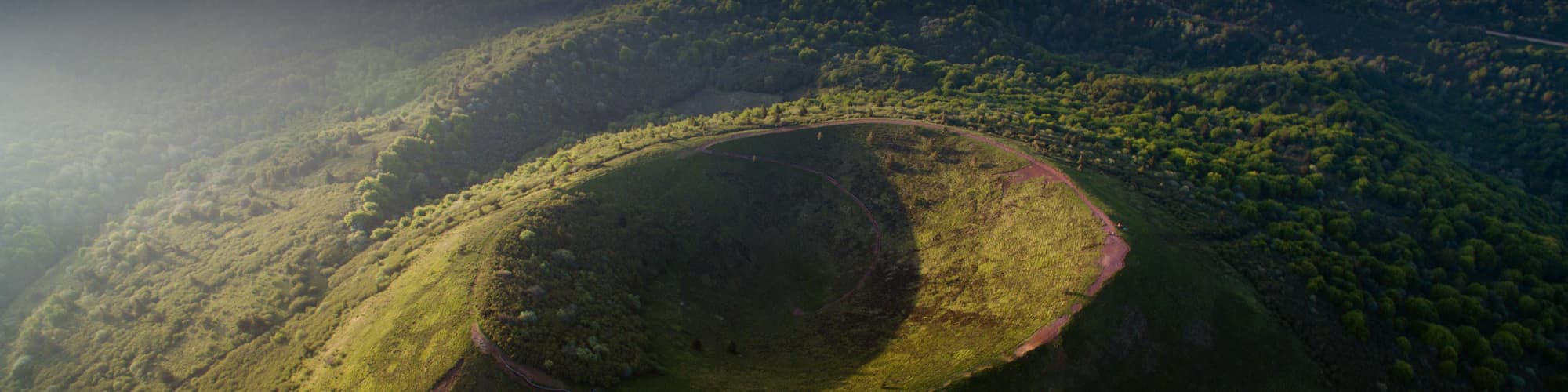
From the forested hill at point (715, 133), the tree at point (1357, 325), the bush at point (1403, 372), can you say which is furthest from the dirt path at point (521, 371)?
the bush at point (1403, 372)

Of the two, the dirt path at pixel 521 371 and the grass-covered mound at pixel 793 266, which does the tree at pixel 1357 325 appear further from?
the dirt path at pixel 521 371

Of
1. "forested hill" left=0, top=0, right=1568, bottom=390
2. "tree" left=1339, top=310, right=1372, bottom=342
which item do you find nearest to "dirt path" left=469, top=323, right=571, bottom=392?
"forested hill" left=0, top=0, right=1568, bottom=390

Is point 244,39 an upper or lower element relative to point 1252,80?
lower

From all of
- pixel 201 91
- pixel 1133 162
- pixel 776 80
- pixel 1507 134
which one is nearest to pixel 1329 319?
pixel 1133 162

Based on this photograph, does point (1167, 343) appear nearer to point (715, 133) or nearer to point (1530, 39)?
point (715, 133)

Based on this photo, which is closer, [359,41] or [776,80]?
[776,80]

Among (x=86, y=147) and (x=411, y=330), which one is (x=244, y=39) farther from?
(x=411, y=330)

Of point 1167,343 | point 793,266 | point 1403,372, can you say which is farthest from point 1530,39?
point 793,266
